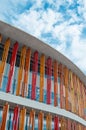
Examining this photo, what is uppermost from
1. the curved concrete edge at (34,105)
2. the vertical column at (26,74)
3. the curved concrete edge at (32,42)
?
the curved concrete edge at (32,42)

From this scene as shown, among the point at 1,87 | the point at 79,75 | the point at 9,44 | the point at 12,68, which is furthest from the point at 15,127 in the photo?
the point at 79,75

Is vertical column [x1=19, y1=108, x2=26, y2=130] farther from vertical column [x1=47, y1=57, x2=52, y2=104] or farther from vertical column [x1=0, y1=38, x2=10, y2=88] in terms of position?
vertical column [x1=0, y1=38, x2=10, y2=88]

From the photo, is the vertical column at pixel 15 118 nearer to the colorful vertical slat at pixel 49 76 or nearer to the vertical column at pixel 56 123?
the colorful vertical slat at pixel 49 76

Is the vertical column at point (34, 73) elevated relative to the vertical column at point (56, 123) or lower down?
elevated

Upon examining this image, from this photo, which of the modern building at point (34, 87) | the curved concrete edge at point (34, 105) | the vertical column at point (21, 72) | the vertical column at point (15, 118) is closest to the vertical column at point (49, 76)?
the modern building at point (34, 87)

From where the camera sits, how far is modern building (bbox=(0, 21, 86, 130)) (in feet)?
45.0

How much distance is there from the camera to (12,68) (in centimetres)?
1457

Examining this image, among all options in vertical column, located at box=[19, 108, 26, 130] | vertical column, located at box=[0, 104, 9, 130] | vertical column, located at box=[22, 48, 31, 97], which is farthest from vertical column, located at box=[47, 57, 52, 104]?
vertical column, located at box=[0, 104, 9, 130]

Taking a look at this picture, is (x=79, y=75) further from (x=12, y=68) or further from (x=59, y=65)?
(x=12, y=68)

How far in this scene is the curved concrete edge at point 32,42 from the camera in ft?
48.2

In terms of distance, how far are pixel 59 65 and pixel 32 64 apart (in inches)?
101

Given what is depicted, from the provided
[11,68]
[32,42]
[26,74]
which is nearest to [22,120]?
[26,74]

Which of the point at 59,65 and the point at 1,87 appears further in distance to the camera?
the point at 59,65

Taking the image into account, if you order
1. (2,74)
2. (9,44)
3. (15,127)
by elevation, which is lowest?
(15,127)
